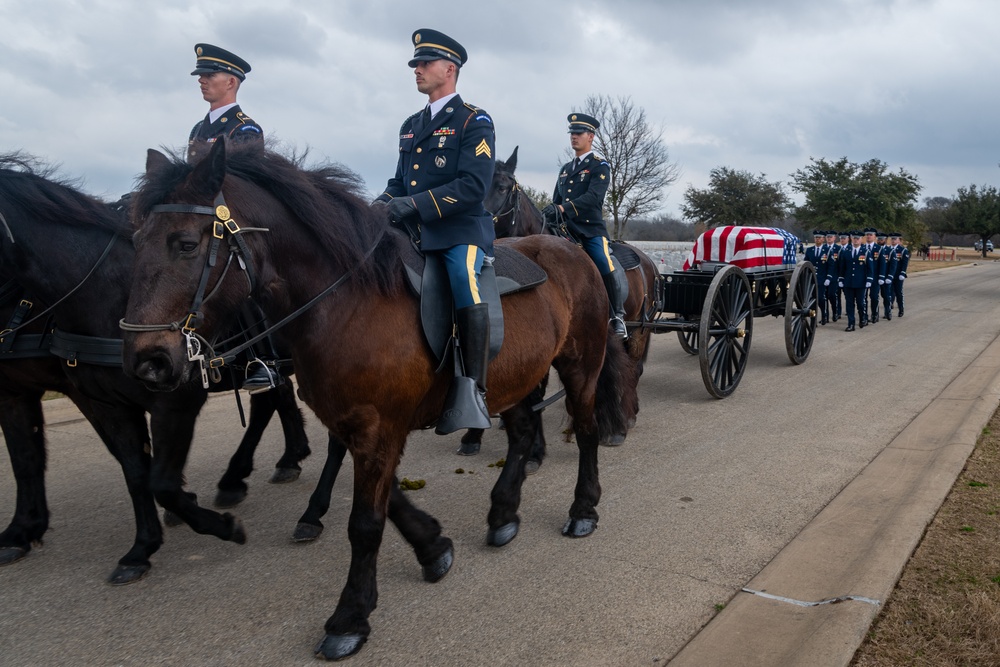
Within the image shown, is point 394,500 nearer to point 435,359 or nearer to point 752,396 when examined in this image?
point 435,359

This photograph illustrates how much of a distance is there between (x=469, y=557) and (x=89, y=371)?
223 centimetres

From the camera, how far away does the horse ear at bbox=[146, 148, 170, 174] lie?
3066mm

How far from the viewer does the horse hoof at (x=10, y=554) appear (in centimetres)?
410

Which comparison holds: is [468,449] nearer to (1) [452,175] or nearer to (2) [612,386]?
(2) [612,386]

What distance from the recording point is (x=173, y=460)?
12.9 feet

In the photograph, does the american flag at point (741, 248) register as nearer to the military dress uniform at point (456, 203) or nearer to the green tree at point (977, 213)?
the military dress uniform at point (456, 203)

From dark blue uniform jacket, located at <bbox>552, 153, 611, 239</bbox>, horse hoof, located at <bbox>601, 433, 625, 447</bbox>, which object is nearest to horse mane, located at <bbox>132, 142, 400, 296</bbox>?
horse hoof, located at <bbox>601, 433, 625, 447</bbox>

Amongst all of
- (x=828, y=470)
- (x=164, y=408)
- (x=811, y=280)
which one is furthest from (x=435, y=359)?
(x=811, y=280)

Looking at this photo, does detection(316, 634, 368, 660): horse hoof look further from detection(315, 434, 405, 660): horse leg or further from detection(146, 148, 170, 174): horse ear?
detection(146, 148, 170, 174): horse ear

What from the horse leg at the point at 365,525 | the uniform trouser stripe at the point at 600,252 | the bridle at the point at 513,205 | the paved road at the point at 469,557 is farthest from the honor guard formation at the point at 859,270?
the horse leg at the point at 365,525

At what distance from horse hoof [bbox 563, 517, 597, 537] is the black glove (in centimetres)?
210

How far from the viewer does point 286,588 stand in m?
3.85

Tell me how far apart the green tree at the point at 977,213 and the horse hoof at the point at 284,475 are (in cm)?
6672

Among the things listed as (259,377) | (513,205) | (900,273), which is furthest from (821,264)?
(259,377)
